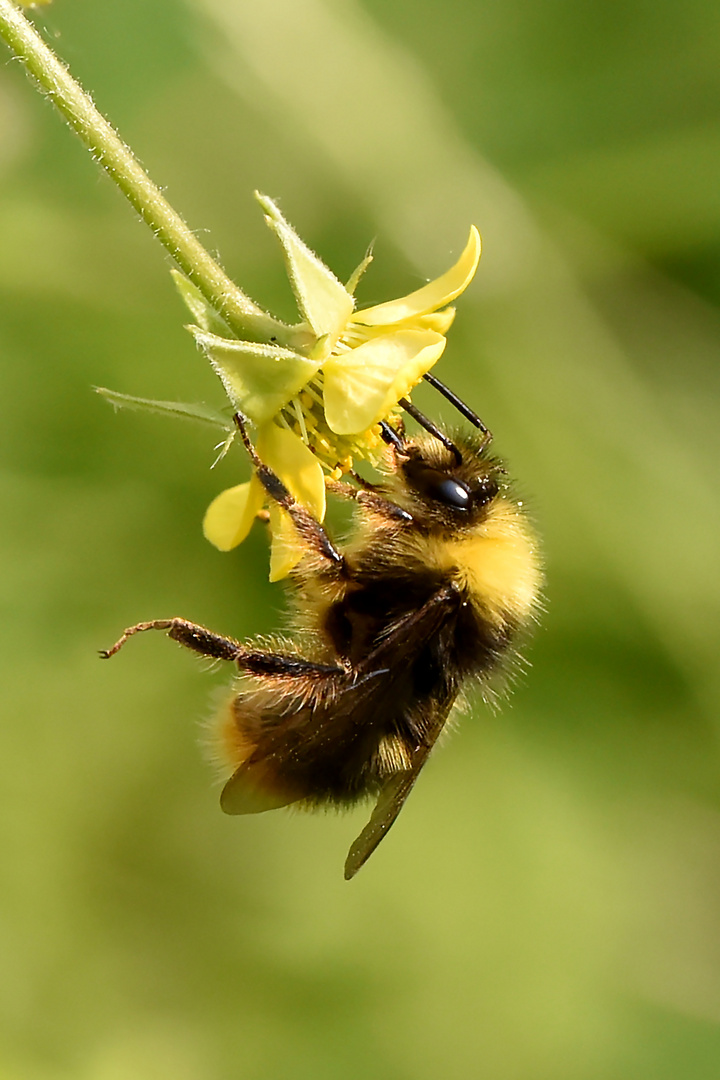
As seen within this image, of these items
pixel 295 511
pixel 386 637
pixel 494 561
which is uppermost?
pixel 494 561

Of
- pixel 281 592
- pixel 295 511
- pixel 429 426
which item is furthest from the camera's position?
pixel 281 592

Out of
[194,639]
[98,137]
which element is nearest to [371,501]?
[194,639]

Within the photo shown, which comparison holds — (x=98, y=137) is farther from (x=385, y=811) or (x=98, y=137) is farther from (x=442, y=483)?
(x=385, y=811)

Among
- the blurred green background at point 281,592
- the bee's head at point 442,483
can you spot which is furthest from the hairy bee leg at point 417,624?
the blurred green background at point 281,592

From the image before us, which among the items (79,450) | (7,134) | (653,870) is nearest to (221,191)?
(7,134)

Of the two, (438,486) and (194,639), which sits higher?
(438,486)

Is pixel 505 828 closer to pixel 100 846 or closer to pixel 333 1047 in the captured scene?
pixel 333 1047
